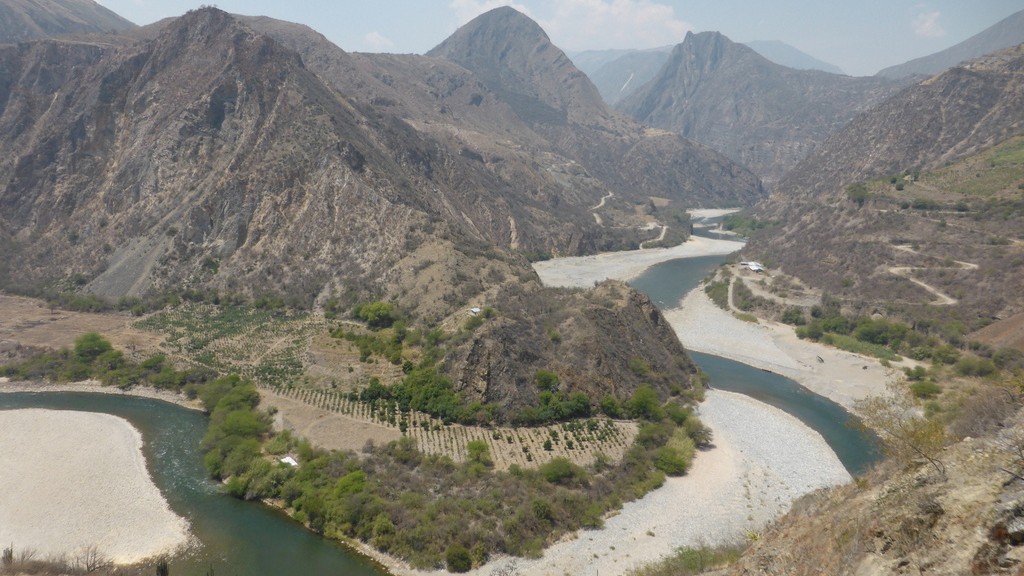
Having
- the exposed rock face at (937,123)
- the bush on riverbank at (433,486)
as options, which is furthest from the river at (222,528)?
the exposed rock face at (937,123)

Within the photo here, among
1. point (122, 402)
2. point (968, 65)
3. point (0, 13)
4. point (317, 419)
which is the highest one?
point (968, 65)

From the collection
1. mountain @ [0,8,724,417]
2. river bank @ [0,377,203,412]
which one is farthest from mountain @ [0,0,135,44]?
river bank @ [0,377,203,412]

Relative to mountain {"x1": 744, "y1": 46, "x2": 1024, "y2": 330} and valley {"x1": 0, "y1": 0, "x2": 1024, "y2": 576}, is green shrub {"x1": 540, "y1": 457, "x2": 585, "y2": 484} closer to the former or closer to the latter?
valley {"x1": 0, "y1": 0, "x2": 1024, "y2": 576}

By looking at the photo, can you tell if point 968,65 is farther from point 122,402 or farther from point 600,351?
point 122,402

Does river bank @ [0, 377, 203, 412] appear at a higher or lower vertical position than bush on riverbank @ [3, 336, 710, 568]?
lower

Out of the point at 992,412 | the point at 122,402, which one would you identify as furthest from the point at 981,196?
the point at 122,402

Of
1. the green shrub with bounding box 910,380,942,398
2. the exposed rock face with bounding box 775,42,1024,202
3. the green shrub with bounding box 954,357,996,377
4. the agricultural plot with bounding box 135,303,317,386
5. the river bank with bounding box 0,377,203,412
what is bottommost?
the river bank with bounding box 0,377,203,412
